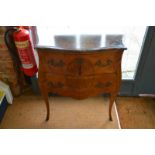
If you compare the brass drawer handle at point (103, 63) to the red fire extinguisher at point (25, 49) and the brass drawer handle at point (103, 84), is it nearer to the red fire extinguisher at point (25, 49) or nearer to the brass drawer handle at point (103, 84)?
the brass drawer handle at point (103, 84)

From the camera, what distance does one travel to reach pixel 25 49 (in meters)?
1.51

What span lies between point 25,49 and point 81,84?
0.59 m

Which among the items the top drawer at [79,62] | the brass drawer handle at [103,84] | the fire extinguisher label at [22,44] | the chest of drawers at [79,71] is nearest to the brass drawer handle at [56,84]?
the chest of drawers at [79,71]

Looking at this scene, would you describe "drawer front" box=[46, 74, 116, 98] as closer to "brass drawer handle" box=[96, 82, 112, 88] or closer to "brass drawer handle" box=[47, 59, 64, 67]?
"brass drawer handle" box=[96, 82, 112, 88]

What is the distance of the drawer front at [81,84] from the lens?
4.19 feet

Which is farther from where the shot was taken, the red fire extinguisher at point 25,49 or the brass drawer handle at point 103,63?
the red fire extinguisher at point 25,49

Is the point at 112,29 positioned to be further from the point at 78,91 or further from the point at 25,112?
the point at 25,112

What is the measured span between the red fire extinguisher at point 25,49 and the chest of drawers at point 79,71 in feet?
1.04

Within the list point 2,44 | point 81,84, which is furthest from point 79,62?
point 2,44

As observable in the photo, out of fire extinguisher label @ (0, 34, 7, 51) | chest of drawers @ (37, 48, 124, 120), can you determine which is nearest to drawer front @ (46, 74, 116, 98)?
chest of drawers @ (37, 48, 124, 120)

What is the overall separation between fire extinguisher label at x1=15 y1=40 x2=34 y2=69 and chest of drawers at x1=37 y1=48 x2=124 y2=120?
0.32 m

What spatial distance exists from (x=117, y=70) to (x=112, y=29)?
1.38 feet

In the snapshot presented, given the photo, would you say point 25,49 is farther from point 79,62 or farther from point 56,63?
point 79,62

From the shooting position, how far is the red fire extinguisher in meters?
1.44
